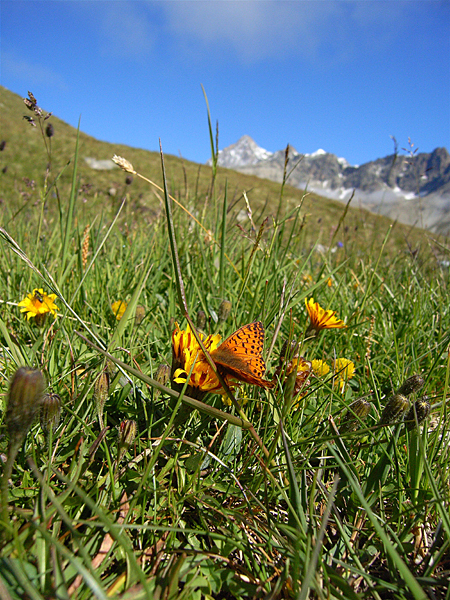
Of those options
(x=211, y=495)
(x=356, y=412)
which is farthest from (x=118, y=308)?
(x=356, y=412)

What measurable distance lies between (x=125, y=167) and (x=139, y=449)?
911 millimetres

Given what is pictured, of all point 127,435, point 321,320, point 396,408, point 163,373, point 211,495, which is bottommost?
point 211,495

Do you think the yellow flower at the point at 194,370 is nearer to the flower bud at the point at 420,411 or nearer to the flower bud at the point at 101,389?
the flower bud at the point at 101,389

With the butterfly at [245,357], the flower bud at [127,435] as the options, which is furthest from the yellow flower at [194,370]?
the flower bud at [127,435]

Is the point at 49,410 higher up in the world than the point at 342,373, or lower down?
lower down

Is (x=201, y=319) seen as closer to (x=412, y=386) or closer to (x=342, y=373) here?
(x=342, y=373)

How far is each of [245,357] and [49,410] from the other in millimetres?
530

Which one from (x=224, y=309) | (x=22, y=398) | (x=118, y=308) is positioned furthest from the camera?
(x=118, y=308)

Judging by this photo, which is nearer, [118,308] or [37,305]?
[37,305]

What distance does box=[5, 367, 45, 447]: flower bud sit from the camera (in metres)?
0.71

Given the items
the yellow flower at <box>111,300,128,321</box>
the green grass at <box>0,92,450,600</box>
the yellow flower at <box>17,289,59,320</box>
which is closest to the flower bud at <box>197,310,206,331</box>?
the green grass at <box>0,92,450,600</box>

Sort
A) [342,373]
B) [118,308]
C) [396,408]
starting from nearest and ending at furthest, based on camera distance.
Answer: [396,408]
[342,373]
[118,308]

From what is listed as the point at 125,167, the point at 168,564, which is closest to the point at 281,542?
the point at 168,564

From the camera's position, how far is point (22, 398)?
712mm
